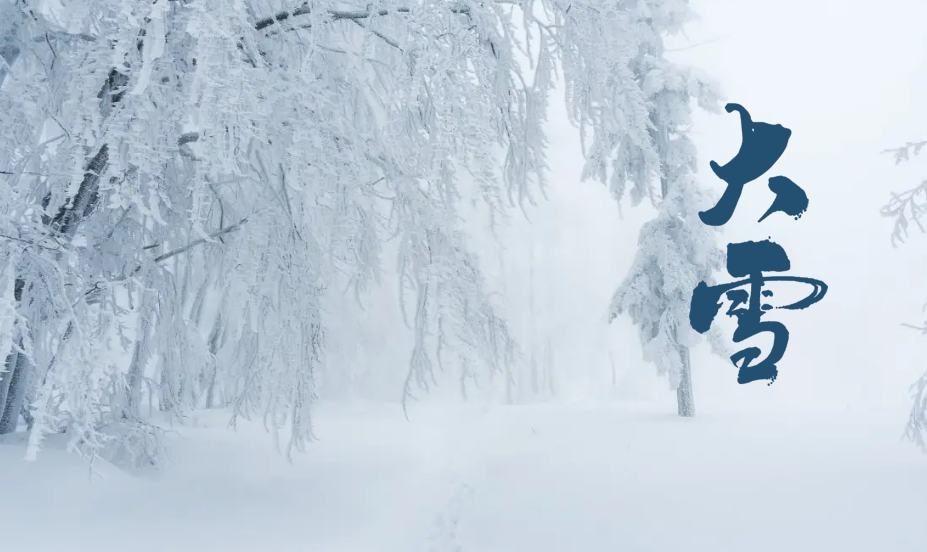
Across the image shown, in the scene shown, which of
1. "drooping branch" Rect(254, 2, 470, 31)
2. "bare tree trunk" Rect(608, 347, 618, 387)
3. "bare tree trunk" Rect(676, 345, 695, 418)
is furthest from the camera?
"bare tree trunk" Rect(608, 347, 618, 387)

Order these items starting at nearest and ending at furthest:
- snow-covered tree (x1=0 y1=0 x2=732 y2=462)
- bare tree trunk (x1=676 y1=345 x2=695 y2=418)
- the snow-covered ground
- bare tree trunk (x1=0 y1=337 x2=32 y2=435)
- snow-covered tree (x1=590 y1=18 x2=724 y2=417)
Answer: snow-covered tree (x1=0 y1=0 x2=732 y2=462) < the snow-covered ground < bare tree trunk (x1=0 y1=337 x2=32 y2=435) < snow-covered tree (x1=590 y1=18 x2=724 y2=417) < bare tree trunk (x1=676 y1=345 x2=695 y2=418)

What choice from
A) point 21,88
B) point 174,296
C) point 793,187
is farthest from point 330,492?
point 793,187

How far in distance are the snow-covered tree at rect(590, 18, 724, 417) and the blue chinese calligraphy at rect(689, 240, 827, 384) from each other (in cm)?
69

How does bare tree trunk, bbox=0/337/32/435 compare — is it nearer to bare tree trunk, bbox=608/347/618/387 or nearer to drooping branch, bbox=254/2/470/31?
drooping branch, bbox=254/2/470/31

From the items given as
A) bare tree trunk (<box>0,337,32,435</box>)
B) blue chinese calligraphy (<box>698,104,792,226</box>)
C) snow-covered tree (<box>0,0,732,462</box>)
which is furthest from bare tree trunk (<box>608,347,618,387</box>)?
bare tree trunk (<box>0,337,32,435</box>)

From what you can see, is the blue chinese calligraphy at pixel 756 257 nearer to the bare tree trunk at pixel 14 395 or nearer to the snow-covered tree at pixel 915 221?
the snow-covered tree at pixel 915 221

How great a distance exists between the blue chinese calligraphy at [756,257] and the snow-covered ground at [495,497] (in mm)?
1442

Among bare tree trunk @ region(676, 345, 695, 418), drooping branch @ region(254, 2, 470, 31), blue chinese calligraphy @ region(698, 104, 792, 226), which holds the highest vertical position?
blue chinese calligraphy @ region(698, 104, 792, 226)

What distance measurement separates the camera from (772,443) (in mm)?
9109

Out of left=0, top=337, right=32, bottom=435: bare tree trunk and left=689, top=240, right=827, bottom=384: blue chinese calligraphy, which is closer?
left=0, top=337, right=32, bottom=435: bare tree trunk

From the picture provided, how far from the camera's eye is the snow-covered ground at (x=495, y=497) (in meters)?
4.81

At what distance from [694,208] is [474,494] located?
724 cm

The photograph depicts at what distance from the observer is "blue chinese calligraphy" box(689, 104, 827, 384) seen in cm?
1023

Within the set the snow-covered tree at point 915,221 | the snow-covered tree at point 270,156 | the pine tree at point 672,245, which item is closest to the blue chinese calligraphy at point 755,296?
the pine tree at point 672,245
